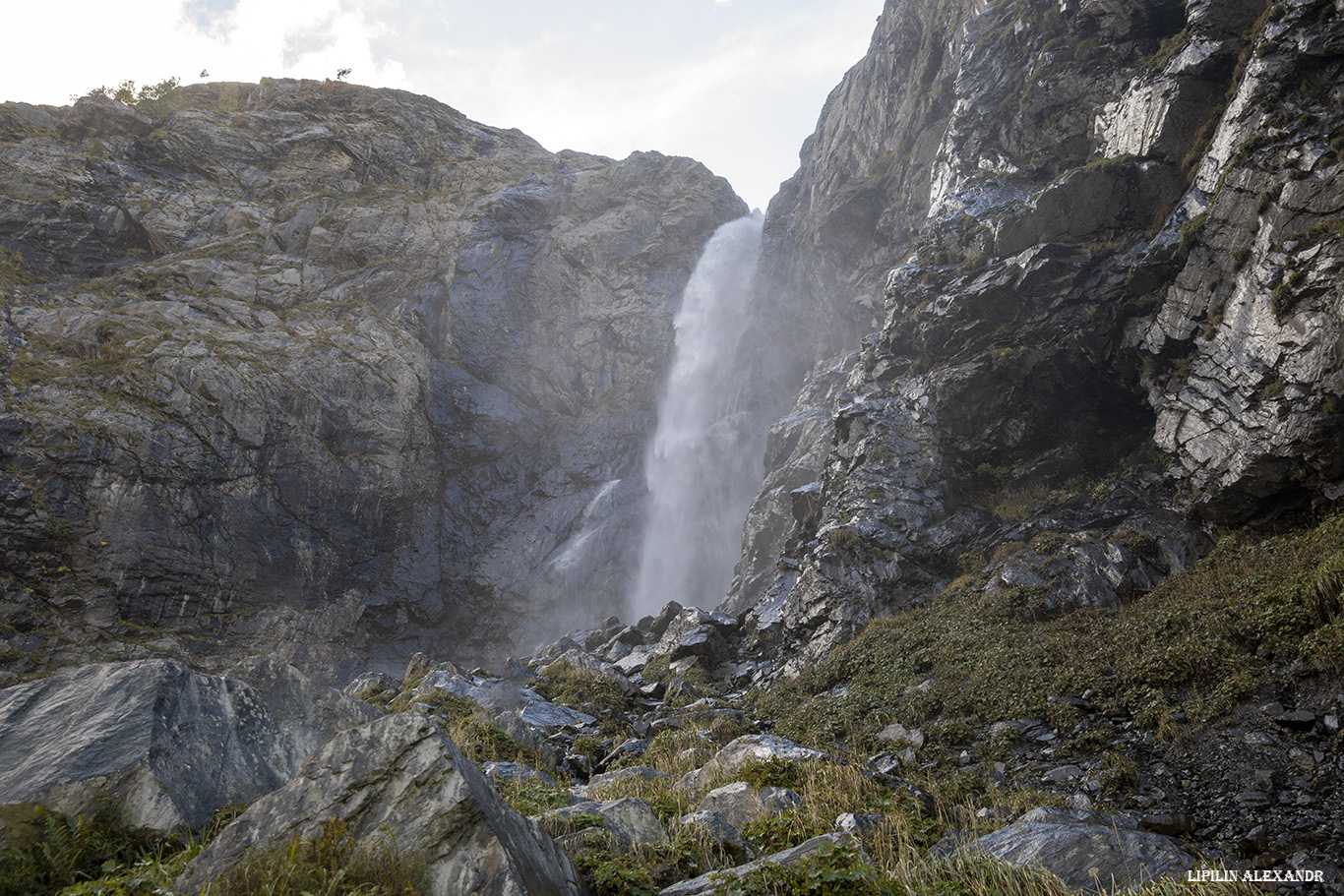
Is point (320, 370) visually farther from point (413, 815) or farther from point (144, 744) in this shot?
point (413, 815)

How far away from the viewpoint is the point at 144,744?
184 inches

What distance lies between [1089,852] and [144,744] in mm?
7454

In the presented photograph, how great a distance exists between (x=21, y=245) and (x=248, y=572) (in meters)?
23.2

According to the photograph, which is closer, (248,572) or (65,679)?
(65,679)

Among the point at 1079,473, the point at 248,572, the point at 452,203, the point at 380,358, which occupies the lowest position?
the point at 1079,473

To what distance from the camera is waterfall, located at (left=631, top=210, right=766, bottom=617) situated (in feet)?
A: 129

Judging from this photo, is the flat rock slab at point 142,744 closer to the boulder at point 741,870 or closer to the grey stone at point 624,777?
the boulder at point 741,870

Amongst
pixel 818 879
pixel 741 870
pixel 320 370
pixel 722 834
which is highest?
pixel 320 370

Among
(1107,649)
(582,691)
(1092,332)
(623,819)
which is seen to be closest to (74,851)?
(623,819)

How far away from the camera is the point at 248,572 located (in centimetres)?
3050

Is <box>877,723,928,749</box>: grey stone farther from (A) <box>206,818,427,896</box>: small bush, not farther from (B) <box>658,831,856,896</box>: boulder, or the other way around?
(A) <box>206,818,427,896</box>: small bush

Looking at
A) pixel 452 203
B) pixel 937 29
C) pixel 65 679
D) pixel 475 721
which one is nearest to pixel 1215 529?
pixel 475 721

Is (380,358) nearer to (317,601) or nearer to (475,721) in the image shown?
(317,601)

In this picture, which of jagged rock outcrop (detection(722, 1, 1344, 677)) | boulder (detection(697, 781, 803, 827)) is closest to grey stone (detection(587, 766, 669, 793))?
boulder (detection(697, 781, 803, 827))
